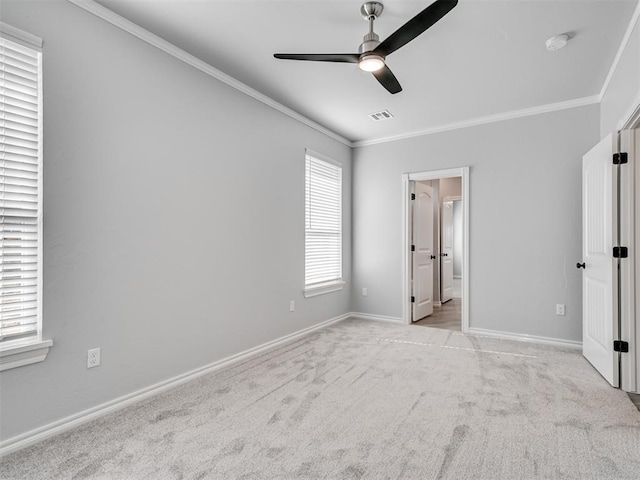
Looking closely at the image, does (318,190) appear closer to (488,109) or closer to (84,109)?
(488,109)

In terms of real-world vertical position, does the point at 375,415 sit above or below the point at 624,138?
below

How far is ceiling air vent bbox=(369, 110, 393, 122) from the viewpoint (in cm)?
419

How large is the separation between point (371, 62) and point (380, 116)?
198 cm

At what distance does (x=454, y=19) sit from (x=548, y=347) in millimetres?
3446

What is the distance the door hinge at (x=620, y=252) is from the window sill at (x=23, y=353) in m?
4.01

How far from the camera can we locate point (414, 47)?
9.16ft

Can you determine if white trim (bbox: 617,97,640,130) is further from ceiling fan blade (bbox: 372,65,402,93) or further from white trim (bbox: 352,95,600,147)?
ceiling fan blade (bbox: 372,65,402,93)

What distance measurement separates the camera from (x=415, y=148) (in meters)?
4.90

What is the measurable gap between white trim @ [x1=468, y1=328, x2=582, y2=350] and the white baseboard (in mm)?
2539

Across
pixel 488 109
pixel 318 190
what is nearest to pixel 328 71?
pixel 318 190

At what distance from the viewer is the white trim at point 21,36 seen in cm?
189

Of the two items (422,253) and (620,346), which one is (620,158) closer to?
(620,346)

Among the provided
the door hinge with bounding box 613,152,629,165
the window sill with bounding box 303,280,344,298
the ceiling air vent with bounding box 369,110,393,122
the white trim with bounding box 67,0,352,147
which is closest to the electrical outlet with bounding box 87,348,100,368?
the white trim with bounding box 67,0,352,147

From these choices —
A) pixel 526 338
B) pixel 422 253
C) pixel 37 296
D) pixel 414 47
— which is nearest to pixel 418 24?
pixel 414 47
